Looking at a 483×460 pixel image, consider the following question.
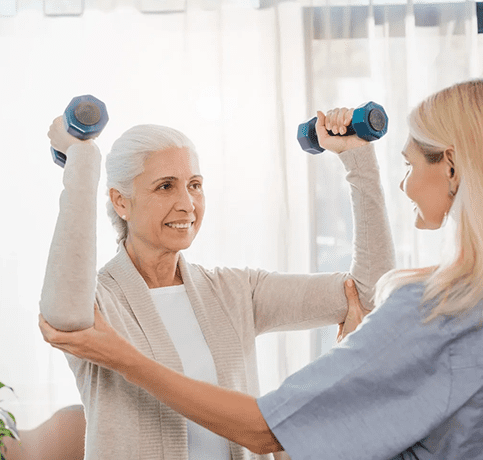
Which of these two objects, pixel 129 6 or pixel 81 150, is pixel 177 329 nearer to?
pixel 81 150

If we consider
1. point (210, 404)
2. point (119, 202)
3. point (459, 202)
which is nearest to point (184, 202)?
point (119, 202)

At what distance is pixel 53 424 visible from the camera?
2518mm

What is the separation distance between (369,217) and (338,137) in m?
0.20

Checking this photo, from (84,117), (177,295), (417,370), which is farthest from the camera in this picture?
(177,295)

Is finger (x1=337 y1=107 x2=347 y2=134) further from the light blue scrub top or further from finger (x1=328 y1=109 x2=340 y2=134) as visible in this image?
the light blue scrub top

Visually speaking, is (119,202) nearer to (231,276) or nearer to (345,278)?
(231,276)

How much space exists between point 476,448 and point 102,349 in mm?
653

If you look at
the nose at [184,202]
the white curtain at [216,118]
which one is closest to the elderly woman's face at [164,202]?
the nose at [184,202]

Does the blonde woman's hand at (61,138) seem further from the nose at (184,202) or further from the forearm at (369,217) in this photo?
the forearm at (369,217)

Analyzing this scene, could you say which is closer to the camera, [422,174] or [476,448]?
[476,448]

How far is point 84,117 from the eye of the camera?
3.62 feet

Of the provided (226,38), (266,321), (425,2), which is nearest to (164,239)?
(266,321)

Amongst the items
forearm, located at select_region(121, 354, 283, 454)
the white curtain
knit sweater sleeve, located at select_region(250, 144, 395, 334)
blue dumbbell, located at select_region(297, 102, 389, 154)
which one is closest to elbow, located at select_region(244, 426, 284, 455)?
forearm, located at select_region(121, 354, 283, 454)

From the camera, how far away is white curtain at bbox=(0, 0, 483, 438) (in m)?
2.56
